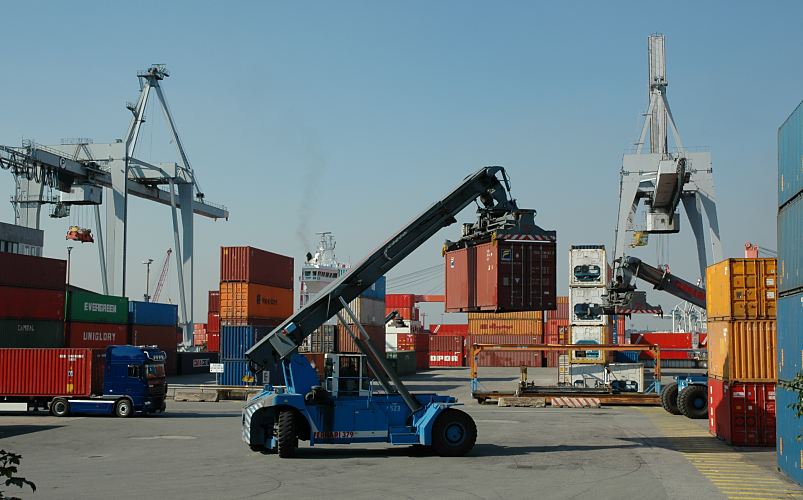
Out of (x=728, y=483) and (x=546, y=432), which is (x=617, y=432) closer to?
(x=546, y=432)

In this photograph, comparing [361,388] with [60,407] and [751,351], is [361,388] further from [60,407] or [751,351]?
[60,407]

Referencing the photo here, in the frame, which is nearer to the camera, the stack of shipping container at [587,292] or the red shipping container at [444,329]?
the stack of shipping container at [587,292]

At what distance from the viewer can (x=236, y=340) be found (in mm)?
43531

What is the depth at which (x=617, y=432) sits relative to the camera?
2664 centimetres

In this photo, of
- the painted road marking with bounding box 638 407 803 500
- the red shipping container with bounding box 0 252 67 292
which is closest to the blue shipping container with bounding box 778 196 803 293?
the painted road marking with bounding box 638 407 803 500

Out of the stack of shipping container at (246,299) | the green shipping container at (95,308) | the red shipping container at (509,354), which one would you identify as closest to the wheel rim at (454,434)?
the stack of shipping container at (246,299)

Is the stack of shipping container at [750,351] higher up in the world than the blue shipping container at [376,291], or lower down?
lower down

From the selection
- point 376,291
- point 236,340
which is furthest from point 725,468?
point 376,291

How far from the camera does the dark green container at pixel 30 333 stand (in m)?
40.0

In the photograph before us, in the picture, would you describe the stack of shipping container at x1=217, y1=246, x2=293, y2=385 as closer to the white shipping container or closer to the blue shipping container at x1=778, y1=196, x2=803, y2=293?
the white shipping container

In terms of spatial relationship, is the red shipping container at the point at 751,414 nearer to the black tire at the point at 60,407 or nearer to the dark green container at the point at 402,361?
the black tire at the point at 60,407

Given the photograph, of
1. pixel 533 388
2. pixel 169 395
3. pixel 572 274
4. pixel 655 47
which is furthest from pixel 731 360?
pixel 655 47

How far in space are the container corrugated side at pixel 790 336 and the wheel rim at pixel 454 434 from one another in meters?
7.35

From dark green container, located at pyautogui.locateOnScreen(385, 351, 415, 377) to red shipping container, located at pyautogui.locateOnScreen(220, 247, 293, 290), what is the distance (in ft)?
50.2
